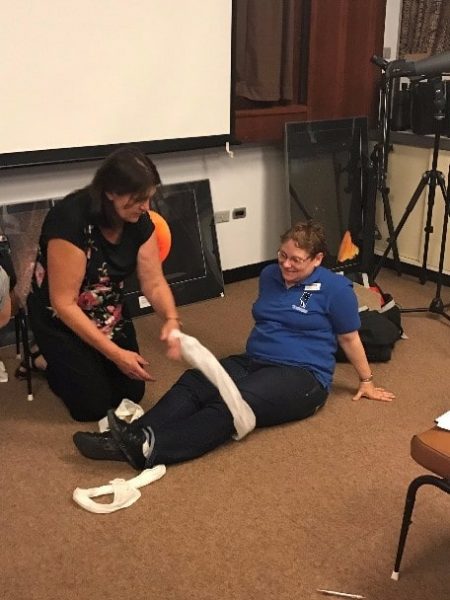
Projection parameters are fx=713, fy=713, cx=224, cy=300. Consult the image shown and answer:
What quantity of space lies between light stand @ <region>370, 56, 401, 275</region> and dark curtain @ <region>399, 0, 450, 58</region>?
1.90ft

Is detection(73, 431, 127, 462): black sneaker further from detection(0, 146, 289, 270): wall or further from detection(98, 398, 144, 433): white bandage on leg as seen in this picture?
detection(0, 146, 289, 270): wall

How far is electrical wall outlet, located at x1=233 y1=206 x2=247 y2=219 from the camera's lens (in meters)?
4.06

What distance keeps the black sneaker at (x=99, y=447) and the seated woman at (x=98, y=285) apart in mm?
228

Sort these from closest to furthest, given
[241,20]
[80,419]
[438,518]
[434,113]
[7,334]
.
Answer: [438,518] < [80,419] < [7,334] < [434,113] < [241,20]

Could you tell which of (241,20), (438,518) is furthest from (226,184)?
(438,518)

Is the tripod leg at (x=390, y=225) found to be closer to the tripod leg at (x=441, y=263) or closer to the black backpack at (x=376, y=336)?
the tripod leg at (x=441, y=263)

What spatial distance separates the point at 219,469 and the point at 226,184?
2032 mm

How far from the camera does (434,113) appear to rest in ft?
11.5

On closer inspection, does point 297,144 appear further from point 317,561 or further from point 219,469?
point 317,561

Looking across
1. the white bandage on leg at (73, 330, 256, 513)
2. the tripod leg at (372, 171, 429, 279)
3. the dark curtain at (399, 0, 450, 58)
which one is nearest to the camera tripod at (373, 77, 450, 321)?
the tripod leg at (372, 171, 429, 279)

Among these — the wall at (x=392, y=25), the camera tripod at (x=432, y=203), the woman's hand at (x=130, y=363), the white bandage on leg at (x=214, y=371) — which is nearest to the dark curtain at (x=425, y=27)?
the wall at (x=392, y=25)

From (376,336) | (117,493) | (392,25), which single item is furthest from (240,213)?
(117,493)

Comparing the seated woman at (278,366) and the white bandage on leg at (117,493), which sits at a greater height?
Answer: the seated woman at (278,366)

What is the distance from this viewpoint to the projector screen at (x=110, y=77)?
3.03 metres
